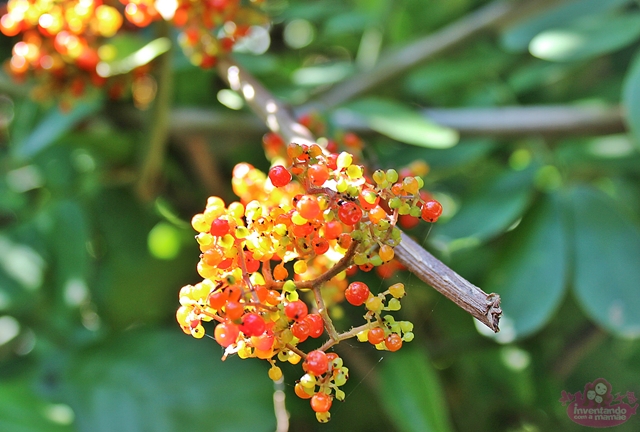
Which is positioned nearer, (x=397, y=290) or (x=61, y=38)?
(x=397, y=290)

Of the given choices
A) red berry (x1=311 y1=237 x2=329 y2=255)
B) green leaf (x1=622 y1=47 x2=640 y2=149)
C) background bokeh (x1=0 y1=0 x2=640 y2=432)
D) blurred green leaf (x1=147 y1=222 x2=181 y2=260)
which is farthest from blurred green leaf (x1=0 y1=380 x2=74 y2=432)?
green leaf (x1=622 y1=47 x2=640 y2=149)

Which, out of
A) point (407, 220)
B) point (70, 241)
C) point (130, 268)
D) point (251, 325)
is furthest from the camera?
point (130, 268)

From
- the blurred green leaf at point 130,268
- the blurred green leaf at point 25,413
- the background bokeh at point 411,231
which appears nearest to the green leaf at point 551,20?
the background bokeh at point 411,231

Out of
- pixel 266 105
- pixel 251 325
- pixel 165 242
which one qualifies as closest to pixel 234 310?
pixel 251 325

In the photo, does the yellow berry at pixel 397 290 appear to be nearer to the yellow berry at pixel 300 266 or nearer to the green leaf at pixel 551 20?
the yellow berry at pixel 300 266

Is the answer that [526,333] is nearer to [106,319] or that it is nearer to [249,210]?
[249,210]

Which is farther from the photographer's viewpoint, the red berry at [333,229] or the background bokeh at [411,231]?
the background bokeh at [411,231]

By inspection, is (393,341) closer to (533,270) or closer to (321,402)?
(321,402)
